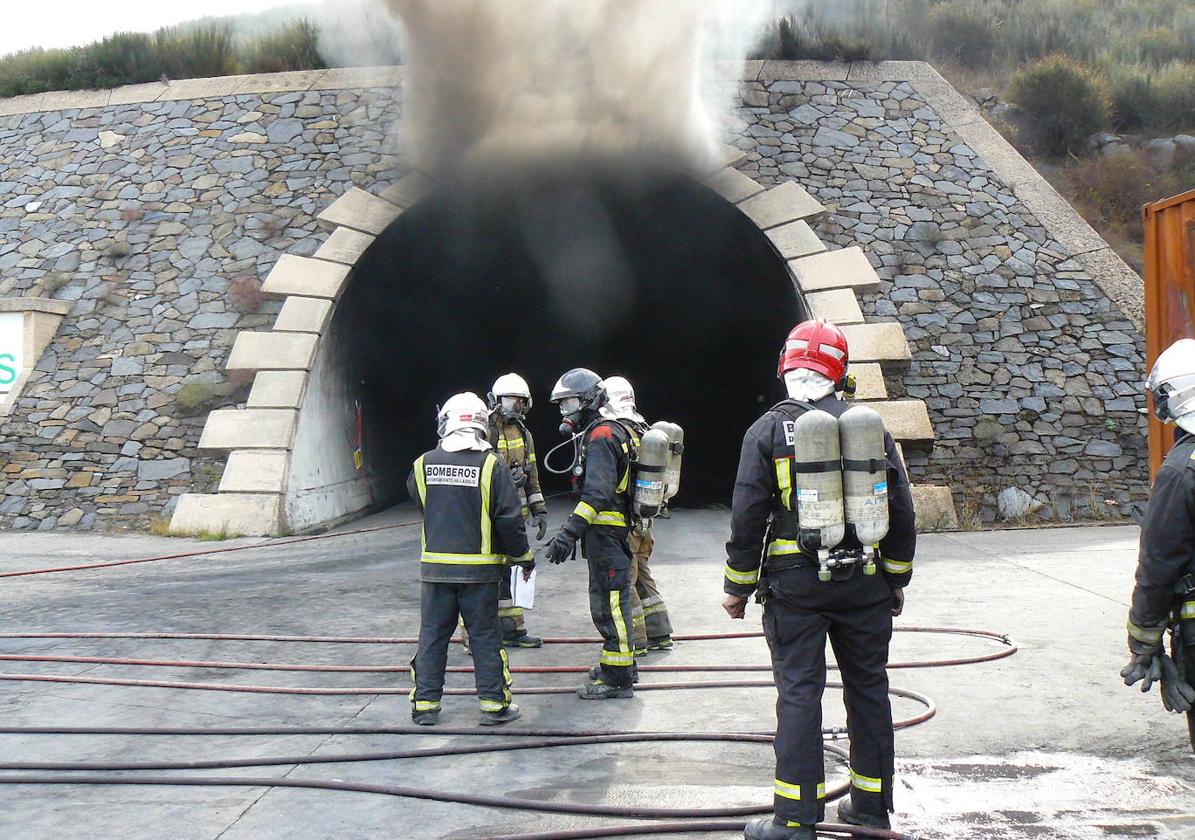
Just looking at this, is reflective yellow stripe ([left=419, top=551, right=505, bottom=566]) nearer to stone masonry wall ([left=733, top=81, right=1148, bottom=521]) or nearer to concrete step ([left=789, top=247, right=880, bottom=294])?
stone masonry wall ([left=733, top=81, right=1148, bottom=521])

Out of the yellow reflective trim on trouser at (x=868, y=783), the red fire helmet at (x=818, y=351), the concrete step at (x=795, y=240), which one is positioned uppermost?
the concrete step at (x=795, y=240)

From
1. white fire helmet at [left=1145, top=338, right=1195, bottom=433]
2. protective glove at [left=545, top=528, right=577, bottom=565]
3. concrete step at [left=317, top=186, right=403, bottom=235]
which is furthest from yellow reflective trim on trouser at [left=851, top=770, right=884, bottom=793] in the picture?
concrete step at [left=317, top=186, right=403, bottom=235]

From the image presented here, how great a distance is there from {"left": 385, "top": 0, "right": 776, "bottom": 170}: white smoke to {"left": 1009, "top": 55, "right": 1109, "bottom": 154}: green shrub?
579 centimetres

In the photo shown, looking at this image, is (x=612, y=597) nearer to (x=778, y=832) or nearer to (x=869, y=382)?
(x=778, y=832)

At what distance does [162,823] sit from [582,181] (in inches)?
487

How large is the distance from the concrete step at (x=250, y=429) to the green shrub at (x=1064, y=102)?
1241 cm

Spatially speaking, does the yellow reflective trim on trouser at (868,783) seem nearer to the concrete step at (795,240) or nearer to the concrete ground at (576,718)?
the concrete ground at (576,718)

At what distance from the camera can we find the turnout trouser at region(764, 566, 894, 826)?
3418mm

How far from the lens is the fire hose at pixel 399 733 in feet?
11.7

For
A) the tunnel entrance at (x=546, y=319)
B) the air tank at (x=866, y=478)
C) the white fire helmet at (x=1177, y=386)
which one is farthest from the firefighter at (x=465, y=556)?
the tunnel entrance at (x=546, y=319)

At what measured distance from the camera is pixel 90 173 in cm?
1435

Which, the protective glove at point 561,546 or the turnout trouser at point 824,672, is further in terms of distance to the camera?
the protective glove at point 561,546

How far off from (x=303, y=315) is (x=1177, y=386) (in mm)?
10625

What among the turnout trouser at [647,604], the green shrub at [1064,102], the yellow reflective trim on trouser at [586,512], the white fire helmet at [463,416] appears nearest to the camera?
the white fire helmet at [463,416]
